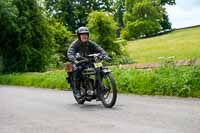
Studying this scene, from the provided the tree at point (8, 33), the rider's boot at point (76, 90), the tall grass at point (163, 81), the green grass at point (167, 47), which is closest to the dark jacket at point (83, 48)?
the rider's boot at point (76, 90)

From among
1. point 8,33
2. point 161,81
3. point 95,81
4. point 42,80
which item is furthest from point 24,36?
point 95,81

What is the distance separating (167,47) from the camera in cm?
6091

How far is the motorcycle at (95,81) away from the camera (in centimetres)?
1093

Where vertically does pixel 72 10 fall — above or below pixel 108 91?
above

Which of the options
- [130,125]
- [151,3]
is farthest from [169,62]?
[151,3]

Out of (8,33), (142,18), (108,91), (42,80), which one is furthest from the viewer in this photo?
(142,18)

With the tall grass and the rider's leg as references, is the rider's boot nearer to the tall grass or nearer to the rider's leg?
the rider's leg

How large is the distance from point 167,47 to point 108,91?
5046 cm

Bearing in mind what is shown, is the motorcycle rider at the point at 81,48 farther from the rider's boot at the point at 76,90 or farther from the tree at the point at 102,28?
the tree at the point at 102,28

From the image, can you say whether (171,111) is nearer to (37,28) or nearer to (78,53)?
(78,53)

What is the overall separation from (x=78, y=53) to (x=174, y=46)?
49651mm

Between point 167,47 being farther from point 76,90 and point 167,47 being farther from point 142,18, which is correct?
point 76,90

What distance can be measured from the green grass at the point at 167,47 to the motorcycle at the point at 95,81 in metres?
38.9

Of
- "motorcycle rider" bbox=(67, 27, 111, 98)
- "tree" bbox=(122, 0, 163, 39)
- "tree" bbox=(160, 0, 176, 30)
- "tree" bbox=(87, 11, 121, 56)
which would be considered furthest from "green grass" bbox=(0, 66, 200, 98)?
"tree" bbox=(160, 0, 176, 30)
